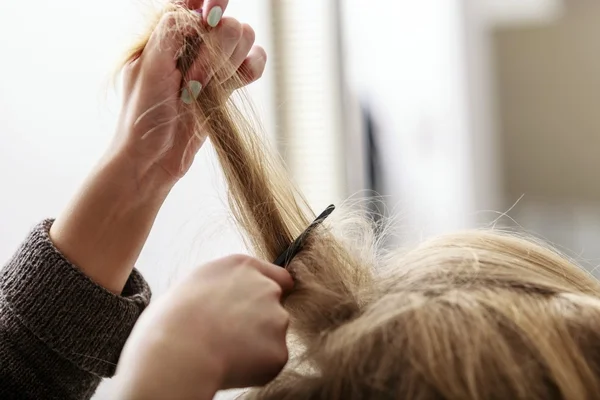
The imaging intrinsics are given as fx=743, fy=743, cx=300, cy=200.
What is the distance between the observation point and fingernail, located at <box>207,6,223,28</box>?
57 centimetres

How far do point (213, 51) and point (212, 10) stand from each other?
31mm

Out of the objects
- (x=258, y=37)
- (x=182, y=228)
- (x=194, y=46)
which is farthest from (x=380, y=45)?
(x=194, y=46)

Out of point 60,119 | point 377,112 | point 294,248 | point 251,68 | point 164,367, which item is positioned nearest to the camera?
point 164,367

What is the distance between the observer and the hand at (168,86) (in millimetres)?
578

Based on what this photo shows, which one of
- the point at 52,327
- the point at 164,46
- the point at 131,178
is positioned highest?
the point at 164,46

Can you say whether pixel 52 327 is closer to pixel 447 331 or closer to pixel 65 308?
pixel 65 308

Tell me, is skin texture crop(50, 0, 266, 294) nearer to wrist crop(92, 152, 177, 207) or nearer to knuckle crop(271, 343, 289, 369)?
wrist crop(92, 152, 177, 207)

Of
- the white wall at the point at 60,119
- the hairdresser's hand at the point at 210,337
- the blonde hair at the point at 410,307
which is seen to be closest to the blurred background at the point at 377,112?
the white wall at the point at 60,119

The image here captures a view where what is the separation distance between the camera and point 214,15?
1.88ft

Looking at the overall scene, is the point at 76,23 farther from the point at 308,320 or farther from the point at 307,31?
the point at 308,320

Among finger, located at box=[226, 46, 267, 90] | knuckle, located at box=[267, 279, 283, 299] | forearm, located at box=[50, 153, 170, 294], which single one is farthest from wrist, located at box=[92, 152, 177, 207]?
knuckle, located at box=[267, 279, 283, 299]

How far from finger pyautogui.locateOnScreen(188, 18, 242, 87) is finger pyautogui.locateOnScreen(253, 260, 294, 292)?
17 centimetres

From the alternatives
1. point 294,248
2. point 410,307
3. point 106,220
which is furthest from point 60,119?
point 410,307

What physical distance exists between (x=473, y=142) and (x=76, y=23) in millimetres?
848
